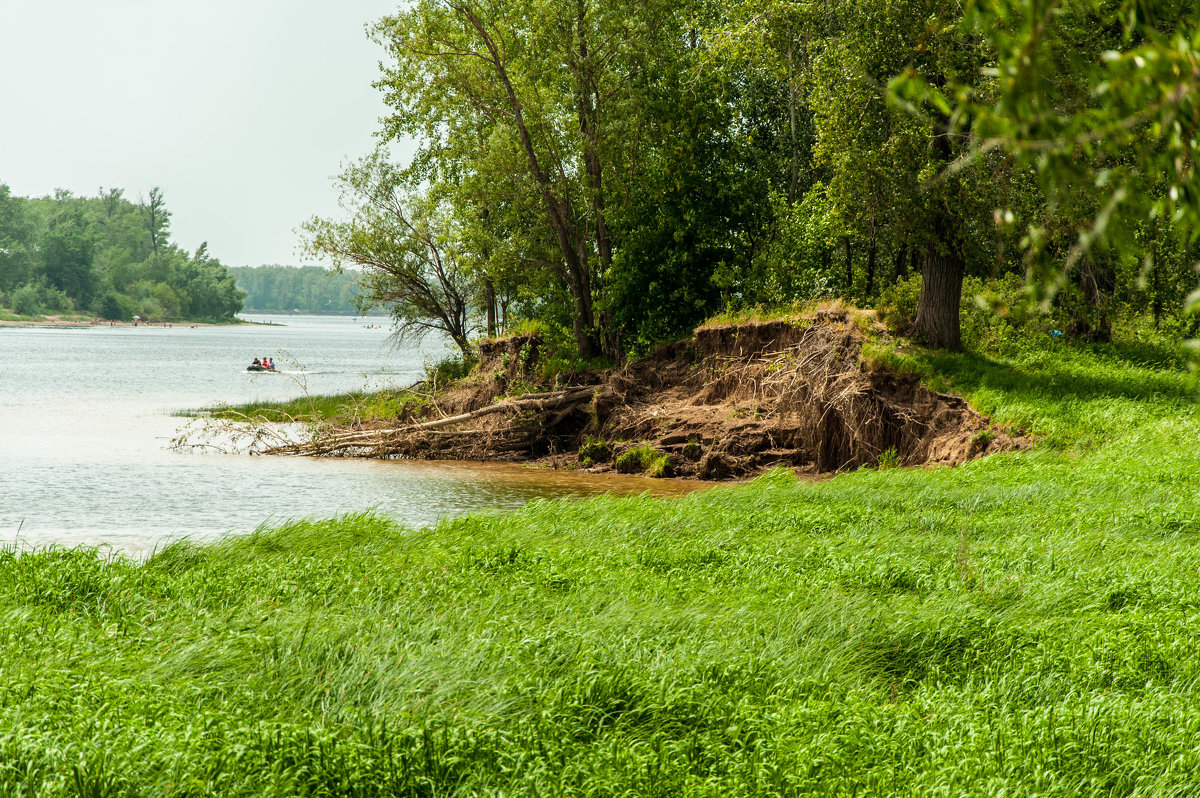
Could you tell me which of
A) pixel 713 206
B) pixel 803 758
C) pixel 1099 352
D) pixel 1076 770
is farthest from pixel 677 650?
pixel 713 206

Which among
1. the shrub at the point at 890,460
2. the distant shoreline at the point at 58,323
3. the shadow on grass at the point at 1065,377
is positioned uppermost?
the distant shoreline at the point at 58,323

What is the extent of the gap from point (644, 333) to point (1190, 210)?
24.3 metres

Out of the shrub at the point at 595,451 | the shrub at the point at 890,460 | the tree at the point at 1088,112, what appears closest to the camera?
the tree at the point at 1088,112

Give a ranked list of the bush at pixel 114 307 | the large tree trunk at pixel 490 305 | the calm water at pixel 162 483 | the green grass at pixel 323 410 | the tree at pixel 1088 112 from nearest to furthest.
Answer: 1. the tree at pixel 1088 112
2. the calm water at pixel 162 483
3. the green grass at pixel 323 410
4. the large tree trunk at pixel 490 305
5. the bush at pixel 114 307

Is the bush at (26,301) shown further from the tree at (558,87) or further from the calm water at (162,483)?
the tree at (558,87)

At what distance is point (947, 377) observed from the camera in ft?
61.9

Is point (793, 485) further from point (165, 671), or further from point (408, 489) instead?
point (165, 671)

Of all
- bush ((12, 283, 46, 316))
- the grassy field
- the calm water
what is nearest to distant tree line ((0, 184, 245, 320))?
bush ((12, 283, 46, 316))

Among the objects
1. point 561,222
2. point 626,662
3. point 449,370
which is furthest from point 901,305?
point 626,662

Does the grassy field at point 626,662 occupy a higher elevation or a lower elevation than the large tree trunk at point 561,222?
lower

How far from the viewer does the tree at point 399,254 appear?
34.8m

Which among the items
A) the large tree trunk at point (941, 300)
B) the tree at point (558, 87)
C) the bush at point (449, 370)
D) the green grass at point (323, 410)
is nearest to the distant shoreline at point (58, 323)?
the green grass at point (323, 410)

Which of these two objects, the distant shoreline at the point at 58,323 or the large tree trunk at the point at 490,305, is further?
the distant shoreline at the point at 58,323

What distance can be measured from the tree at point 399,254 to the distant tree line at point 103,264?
331 ft
